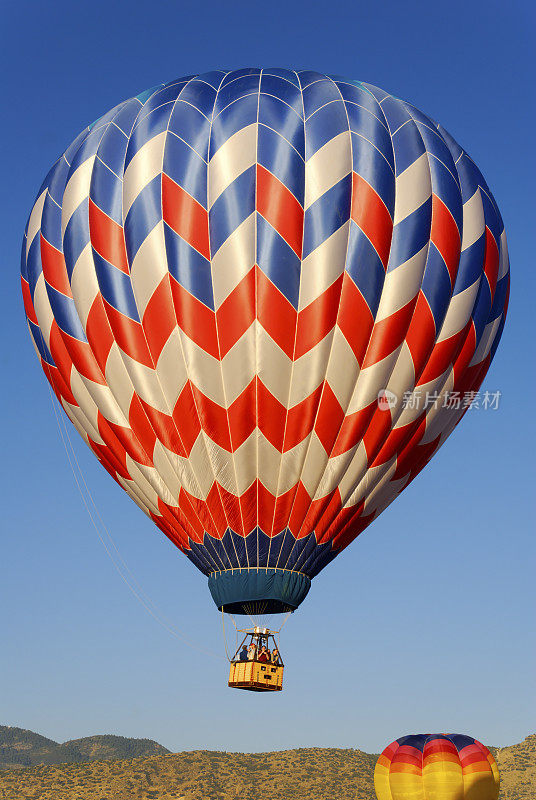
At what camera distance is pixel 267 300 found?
55.3 ft

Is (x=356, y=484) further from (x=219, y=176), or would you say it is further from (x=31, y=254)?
(x=31, y=254)

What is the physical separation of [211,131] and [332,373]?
448 centimetres

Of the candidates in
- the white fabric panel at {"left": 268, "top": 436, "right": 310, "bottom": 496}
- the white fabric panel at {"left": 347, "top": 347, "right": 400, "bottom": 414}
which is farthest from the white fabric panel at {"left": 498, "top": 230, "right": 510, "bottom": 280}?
the white fabric panel at {"left": 268, "top": 436, "right": 310, "bottom": 496}

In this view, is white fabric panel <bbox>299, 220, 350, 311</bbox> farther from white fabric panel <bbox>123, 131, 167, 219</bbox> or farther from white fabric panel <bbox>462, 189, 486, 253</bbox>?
white fabric panel <bbox>123, 131, 167, 219</bbox>

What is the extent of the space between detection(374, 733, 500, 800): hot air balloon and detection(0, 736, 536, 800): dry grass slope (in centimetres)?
A: 2267

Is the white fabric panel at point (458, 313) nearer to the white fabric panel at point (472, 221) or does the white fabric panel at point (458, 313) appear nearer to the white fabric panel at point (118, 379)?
the white fabric panel at point (472, 221)

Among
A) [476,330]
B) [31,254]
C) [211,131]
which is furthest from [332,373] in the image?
[31,254]

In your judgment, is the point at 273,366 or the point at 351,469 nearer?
the point at 273,366

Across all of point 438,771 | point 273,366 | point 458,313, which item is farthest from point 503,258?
point 438,771

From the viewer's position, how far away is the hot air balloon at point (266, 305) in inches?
669

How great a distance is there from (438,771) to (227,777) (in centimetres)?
2636

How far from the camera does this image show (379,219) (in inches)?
682

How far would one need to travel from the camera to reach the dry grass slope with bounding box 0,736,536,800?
47.1 metres

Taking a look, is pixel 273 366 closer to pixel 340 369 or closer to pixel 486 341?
pixel 340 369
